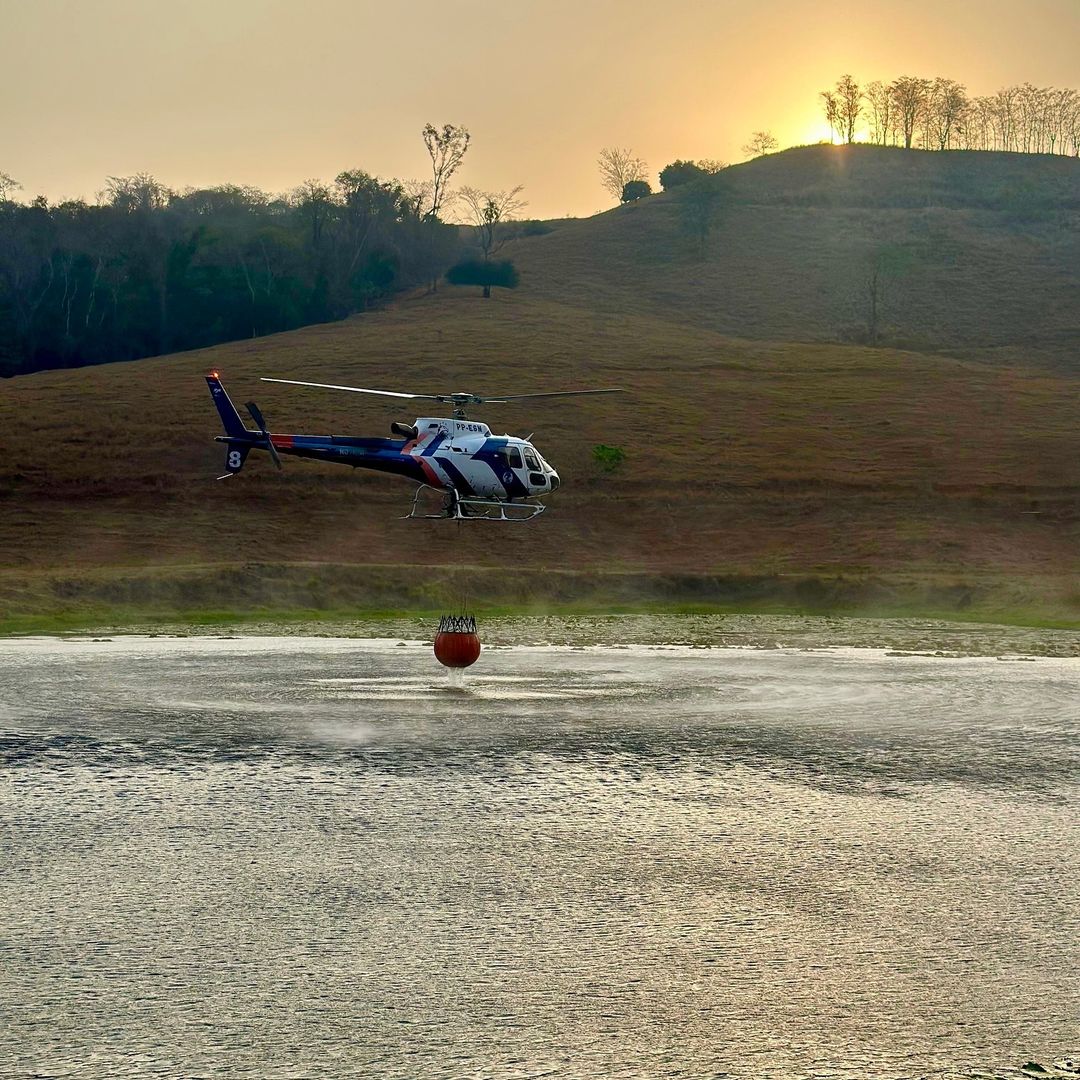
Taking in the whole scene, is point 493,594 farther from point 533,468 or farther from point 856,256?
point 856,256

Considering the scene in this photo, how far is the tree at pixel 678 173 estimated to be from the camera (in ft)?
568

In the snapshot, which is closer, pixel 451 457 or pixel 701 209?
pixel 451 457

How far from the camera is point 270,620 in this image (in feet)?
127

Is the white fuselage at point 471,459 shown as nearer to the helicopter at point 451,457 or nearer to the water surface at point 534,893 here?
the helicopter at point 451,457

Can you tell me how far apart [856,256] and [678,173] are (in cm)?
4547

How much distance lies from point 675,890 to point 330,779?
492 cm

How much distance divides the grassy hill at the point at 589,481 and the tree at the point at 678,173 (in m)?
73.9

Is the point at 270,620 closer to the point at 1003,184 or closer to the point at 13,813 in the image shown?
the point at 13,813

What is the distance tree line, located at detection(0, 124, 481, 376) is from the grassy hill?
7497mm

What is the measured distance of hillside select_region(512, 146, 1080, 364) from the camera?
112125 mm

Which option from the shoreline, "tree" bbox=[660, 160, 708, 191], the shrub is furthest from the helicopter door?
"tree" bbox=[660, 160, 708, 191]

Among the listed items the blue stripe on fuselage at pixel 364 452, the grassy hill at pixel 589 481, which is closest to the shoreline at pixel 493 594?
the grassy hill at pixel 589 481

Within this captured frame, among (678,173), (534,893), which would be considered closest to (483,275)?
(678,173)

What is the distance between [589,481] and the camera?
6041cm
